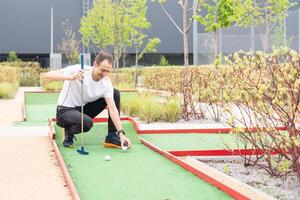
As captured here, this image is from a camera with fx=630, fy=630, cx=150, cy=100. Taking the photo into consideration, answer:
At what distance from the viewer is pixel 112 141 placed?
786 centimetres

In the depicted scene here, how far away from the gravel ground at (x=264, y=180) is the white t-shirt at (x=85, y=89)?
1.70m

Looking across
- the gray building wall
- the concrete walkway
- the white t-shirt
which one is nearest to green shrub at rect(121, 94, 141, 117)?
the concrete walkway

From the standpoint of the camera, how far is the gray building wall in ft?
160

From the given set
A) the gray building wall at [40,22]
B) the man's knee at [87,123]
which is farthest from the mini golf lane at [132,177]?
the gray building wall at [40,22]

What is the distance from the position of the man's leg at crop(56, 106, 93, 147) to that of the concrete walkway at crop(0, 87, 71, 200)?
291mm

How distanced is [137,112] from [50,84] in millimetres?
13162

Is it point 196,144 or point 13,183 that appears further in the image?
point 196,144

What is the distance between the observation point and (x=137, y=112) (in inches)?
503

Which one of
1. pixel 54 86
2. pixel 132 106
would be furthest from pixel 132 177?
pixel 54 86

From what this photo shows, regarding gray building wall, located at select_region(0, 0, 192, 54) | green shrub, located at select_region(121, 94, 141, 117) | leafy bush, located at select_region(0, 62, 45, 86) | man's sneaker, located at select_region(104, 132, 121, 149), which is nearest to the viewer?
man's sneaker, located at select_region(104, 132, 121, 149)

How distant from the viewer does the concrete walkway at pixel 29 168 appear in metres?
5.40

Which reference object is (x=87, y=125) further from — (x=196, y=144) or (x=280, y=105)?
(x=280, y=105)

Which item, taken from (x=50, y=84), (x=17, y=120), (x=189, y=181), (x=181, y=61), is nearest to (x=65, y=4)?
(x=181, y=61)

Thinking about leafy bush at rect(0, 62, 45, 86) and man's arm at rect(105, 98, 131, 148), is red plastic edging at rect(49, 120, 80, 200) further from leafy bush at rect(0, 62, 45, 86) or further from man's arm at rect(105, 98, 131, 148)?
leafy bush at rect(0, 62, 45, 86)
